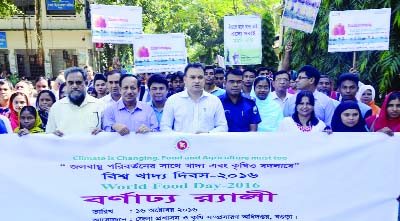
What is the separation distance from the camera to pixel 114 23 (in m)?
6.73

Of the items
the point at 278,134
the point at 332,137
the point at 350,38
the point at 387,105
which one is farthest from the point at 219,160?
the point at 350,38

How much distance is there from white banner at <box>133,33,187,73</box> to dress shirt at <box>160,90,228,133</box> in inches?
97.9

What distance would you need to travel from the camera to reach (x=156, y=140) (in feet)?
11.1

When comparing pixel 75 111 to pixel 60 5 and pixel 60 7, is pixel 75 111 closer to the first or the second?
pixel 60 5

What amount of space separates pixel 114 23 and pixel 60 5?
1953 cm

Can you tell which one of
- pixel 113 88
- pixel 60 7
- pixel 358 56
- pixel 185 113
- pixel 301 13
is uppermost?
pixel 60 7

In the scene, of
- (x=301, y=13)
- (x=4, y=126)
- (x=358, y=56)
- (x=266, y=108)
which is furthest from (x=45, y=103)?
(x=358, y=56)

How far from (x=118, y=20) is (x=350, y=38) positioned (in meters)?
3.61

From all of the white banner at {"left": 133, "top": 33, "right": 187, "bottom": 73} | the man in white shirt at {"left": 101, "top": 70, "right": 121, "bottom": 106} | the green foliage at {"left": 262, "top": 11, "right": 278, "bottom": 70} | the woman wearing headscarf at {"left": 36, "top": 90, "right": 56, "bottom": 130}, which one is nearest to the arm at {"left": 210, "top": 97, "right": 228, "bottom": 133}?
the man in white shirt at {"left": 101, "top": 70, "right": 121, "bottom": 106}

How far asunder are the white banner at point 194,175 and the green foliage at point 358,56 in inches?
193

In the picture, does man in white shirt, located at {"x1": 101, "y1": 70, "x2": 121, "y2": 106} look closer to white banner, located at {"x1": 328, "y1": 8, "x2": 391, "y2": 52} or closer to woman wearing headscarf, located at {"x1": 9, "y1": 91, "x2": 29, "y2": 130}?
woman wearing headscarf, located at {"x1": 9, "y1": 91, "x2": 29, "y2": 130}

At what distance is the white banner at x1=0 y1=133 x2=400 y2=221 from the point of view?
3369 mm

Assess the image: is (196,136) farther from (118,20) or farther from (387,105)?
(118,20)

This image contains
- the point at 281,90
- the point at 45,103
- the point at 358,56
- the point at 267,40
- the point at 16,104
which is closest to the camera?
the point at 16,104
